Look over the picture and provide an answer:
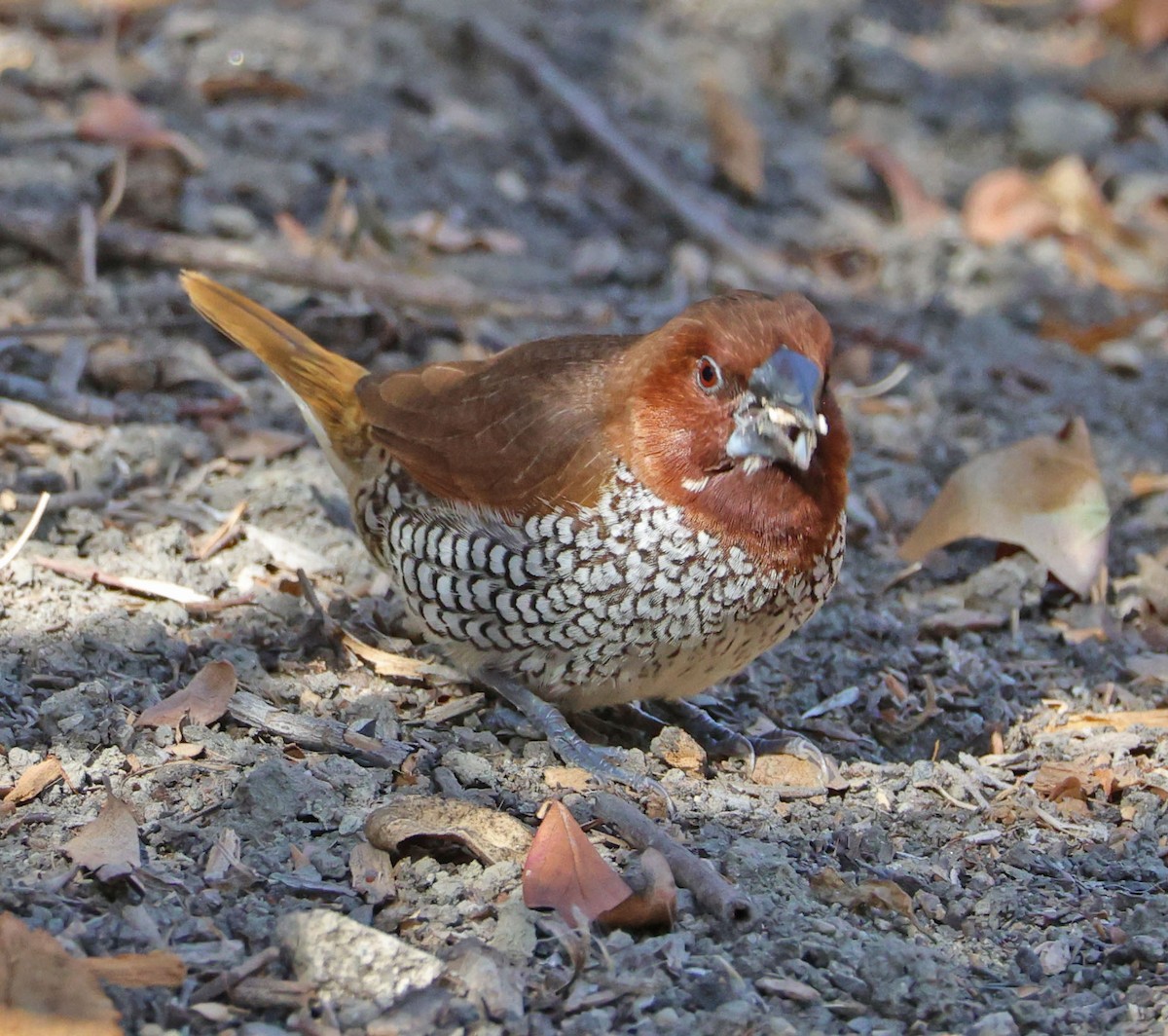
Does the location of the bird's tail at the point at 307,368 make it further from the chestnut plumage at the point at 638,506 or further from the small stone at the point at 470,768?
the small stone at the point at 470,768

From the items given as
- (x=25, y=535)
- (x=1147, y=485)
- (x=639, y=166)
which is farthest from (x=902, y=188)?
(x=25, y=535)

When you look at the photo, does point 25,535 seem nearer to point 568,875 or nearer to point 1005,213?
point 568,875

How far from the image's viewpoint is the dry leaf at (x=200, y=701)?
146 inches

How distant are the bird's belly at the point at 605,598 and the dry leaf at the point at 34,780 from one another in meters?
1.10

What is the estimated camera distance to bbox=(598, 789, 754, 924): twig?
3209 mm

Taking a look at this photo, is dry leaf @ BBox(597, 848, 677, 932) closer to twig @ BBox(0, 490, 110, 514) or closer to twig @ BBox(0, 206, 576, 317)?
twig @ BBox(0, 490, 110, 514)

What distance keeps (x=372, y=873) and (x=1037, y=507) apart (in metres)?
2.74

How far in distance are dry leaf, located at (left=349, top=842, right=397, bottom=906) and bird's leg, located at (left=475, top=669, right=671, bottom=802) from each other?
0.74m

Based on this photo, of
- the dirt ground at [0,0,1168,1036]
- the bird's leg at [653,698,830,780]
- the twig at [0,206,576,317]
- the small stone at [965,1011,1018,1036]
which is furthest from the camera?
the twig at [0,206,576,317]

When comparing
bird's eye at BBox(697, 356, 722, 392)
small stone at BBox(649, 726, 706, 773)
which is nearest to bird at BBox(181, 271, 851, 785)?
bird's eye at BBox(697, 356, 722, 392)

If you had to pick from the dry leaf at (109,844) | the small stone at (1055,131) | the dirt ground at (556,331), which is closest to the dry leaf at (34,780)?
the dirt ground at (556,331)

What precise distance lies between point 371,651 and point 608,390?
Answer: 100 centimetres

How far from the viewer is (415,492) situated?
4363 mm

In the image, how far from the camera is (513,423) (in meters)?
4.12
